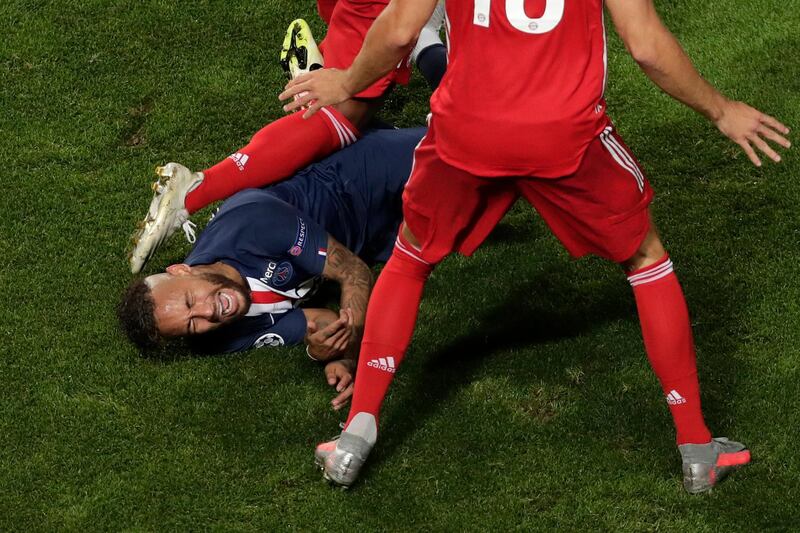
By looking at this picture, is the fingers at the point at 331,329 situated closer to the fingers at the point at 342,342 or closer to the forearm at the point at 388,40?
the fingers at the point at 342,342

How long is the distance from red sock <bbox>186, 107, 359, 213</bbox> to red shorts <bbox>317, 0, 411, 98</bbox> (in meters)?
0.20

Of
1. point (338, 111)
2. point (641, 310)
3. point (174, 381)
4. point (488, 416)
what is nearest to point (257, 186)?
point (338, 111)

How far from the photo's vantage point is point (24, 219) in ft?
20.6

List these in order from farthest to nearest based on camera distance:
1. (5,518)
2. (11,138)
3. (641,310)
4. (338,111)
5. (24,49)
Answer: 1. (24,49)
2. (11,138)
3. (338,111)
4. (5,518)
5. (641,310)

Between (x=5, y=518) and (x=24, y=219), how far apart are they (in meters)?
2.11

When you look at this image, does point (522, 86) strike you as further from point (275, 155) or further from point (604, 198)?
point (275, 155)

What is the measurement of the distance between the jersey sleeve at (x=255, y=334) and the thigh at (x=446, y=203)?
4.18 feet

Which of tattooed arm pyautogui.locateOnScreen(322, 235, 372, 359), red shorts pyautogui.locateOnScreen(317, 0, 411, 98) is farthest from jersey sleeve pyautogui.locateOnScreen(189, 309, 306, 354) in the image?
red shorts pyautogui.locateOnScreen(317, 0, 411, 98)

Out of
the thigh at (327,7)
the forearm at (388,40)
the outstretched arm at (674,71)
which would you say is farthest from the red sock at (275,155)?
the outstretched arm at (674,71)

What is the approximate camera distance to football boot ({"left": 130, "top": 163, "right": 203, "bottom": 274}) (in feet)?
18.3

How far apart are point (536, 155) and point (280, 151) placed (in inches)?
82.5

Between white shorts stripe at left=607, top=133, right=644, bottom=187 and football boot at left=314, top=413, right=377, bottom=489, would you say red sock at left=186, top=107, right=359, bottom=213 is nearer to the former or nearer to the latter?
football boot at left=314, top=413, right=377, bottom=489

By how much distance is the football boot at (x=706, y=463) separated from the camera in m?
4.36

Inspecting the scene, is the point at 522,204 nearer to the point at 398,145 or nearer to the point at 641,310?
the point at 398,145
